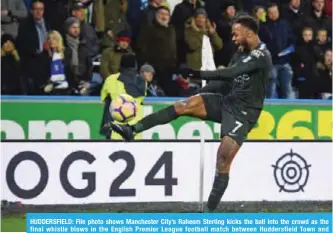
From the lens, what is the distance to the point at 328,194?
16.7m

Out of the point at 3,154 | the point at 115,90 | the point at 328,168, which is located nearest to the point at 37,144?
the point at 3,154

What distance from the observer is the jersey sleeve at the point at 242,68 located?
13.1 metres

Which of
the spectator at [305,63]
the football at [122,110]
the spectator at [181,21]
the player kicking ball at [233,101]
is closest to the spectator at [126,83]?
the spectator at [181,21]

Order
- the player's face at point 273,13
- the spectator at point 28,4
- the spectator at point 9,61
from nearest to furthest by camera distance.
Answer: the spectator at point 9,61
the spectator at point 28,4
the player's face at point 273,13

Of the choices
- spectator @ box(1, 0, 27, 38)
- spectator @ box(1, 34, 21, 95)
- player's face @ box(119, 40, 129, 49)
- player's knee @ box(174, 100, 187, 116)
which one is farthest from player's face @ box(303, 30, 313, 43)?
player's knee @ box(174, 100, 187, 116)

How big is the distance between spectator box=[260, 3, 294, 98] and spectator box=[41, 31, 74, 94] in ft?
11.2

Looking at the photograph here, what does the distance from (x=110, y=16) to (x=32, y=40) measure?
60.1 inches

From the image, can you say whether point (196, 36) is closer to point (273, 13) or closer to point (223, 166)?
point (273, 13)

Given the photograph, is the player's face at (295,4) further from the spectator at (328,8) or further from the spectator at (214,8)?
the spectator at (214,8)

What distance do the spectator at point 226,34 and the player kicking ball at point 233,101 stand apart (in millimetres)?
5211

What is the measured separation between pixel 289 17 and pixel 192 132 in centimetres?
269

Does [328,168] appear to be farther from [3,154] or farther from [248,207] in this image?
[3,154]
